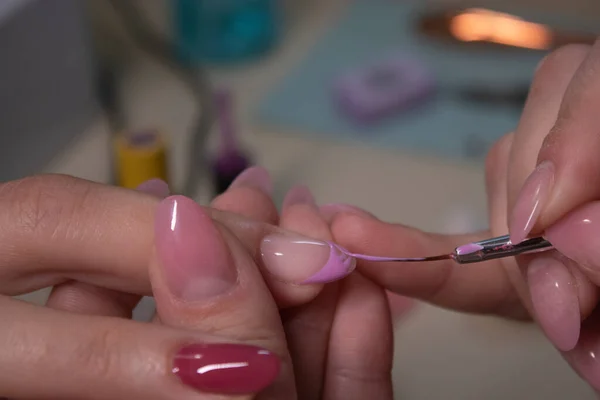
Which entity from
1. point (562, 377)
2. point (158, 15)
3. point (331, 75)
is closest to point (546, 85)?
point (562, 377)

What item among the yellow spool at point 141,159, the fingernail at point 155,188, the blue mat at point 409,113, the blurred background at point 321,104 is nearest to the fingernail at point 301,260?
the fingernail at point 155,188

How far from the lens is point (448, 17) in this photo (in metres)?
1.15

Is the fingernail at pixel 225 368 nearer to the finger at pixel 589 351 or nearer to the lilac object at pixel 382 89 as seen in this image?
the finger at pixel 589 351

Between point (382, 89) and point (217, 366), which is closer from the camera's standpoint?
point (217, 366)

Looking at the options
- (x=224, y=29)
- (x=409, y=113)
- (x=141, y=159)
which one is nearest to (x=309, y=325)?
(x=141, y=159)

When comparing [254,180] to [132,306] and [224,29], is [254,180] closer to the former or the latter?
[132,306]

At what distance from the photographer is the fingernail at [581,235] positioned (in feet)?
1.36

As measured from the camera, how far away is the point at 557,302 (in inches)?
18.0

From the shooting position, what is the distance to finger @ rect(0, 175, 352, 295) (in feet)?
1.40

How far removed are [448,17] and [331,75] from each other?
23 centimetres

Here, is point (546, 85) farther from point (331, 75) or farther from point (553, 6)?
point (553, 6)

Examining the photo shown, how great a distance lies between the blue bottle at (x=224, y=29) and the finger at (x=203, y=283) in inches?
30.1

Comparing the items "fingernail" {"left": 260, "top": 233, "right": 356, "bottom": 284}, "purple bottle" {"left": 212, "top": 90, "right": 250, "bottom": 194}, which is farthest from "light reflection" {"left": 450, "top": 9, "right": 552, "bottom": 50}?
"fingernail" {"left": 260, "top": 233, "right": 356, "bottom": 284}

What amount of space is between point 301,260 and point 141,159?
398 millimetres
